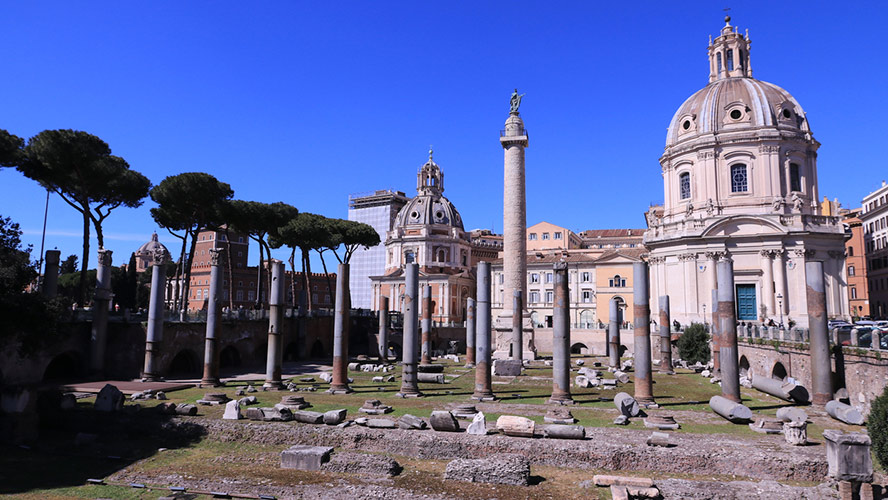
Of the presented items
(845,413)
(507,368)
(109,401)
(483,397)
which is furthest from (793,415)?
(109,401)

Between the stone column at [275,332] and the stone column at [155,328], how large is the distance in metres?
5.07

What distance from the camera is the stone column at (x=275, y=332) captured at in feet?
74.1

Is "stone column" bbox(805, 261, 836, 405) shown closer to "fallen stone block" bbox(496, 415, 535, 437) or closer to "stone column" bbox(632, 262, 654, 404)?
"stone column" bbox(632, 262, 654, 404)

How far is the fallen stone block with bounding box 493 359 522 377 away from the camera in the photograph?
2925 centimetres

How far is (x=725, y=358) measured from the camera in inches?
751

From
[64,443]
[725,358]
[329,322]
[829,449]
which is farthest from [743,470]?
[329,322]

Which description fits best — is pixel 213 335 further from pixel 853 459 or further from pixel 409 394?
pixel 853 459

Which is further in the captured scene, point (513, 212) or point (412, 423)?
point (513, 212)

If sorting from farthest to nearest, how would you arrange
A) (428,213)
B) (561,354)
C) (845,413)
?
(428,213)
(561,354)
(845,413)

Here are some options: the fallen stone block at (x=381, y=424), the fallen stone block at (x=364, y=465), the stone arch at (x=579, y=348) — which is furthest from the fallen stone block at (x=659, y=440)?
the stone arch at (x=579, y=348)

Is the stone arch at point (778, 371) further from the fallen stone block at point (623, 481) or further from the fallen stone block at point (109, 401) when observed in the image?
the fallen stone block at point (109, 401)

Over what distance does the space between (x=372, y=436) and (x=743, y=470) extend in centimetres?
801

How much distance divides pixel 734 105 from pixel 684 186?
6747 millimetres

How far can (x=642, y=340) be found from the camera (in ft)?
64.2
